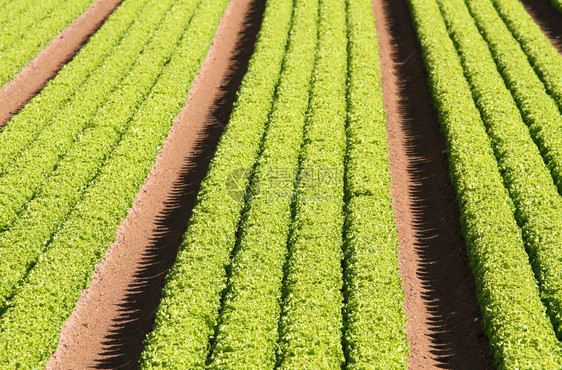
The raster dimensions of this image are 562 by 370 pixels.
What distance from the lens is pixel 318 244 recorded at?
17.9 metres

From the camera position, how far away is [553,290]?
16.0m

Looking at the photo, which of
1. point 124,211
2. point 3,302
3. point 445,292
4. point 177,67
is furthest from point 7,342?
point 177,67

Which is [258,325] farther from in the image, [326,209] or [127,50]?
[127,50]

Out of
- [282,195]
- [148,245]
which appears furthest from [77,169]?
[282,195]

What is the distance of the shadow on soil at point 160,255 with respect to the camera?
52.2 feet

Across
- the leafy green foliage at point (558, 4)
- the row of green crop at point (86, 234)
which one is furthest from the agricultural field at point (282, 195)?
the leafy green foliage at point (558, 4)

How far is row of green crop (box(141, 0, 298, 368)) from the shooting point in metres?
14.8

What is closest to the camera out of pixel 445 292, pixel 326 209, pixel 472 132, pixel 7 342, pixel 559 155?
pixel 7 342

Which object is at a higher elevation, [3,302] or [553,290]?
[553,290]

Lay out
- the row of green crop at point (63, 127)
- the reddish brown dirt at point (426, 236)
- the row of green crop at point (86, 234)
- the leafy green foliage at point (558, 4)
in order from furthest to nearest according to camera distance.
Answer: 1. the leafy green foliage at point (558, 4)
2. the row of green crop at point (63, 127)
3. the reddish brown dirt at point (426, 236)
4. the row of green crop at point (86, 234)

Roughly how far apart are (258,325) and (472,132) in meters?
13.0

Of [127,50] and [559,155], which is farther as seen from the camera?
[127,50]

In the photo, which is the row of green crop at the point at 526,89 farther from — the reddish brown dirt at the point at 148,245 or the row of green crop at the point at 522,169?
the reddish brown dirt at the point at 148,245

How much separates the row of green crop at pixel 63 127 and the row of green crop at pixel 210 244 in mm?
5944
